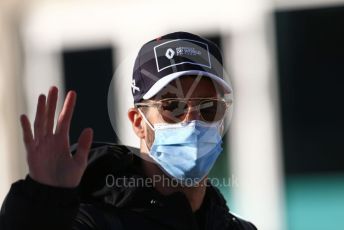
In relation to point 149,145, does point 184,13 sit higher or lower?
higher

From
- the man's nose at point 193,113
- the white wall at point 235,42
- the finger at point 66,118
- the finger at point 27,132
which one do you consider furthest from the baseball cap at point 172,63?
the white wall at point 235,42

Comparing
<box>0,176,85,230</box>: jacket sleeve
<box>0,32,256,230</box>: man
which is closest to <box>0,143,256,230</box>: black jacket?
<box>0,32,256,230</box>: man

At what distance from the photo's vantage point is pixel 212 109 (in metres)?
2.24

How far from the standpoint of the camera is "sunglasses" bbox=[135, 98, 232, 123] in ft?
7.20

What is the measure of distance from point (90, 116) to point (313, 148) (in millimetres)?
1778

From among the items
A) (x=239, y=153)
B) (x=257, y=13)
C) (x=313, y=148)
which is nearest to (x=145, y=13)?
(x=257, y=13)

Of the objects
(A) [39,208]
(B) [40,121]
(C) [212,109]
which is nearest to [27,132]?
(B) [40,121]

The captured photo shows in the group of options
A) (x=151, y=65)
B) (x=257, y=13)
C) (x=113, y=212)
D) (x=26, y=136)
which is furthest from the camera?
(x=257, y=13)

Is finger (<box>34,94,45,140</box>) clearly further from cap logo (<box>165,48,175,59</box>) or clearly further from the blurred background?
the blurred background

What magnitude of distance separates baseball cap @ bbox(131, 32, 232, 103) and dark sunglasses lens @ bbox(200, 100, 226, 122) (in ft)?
0.16

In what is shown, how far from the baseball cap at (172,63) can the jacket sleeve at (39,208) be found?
622 mm

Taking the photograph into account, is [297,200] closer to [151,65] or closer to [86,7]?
[86,7]

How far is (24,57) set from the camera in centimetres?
558

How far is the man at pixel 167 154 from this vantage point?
2070mm
